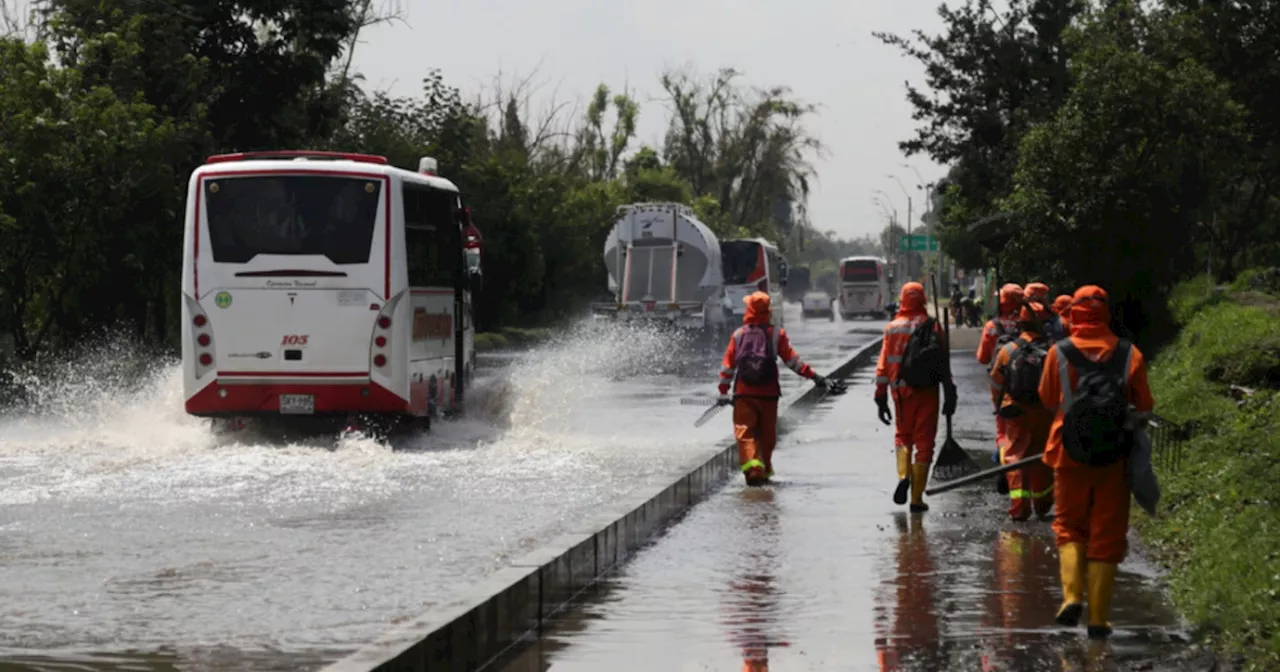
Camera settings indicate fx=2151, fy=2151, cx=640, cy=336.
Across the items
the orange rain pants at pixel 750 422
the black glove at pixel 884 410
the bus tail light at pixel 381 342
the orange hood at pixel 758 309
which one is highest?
the orange hood at pixel 758 309

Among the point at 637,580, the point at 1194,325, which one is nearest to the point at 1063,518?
the point at 637,580

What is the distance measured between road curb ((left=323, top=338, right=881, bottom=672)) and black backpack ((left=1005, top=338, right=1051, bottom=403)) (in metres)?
2.36

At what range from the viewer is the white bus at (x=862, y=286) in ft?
313

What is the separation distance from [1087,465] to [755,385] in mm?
6935

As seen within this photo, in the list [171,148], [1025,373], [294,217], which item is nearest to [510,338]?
[171,148]

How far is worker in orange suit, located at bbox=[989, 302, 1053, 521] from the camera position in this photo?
1372 centimetres

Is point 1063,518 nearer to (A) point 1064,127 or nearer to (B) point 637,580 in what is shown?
(B) point 637,580

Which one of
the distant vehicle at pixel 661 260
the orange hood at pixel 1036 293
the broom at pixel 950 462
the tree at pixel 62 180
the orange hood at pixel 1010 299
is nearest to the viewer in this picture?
the orange hood at pixel 1010 299

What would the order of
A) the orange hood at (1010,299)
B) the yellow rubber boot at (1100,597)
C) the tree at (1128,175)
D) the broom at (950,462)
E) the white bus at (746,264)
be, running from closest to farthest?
the yellow rubber boot at (1100,597), the orange hood at (1010,299), the broom at (950,462), the tree at (1128,175), the white bus at (746,264)

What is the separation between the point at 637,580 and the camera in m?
11.3

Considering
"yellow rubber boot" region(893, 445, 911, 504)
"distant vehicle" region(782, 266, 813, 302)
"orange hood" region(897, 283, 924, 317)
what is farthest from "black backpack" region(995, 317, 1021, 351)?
"distant vehicle" region(782, 266, 813, 302)

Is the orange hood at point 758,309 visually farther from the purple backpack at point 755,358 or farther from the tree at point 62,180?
the tree at point 62,180

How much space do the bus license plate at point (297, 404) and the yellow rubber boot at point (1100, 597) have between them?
476 inches

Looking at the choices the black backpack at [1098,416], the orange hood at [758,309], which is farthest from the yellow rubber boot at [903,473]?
the black backpack at [1098,416]
